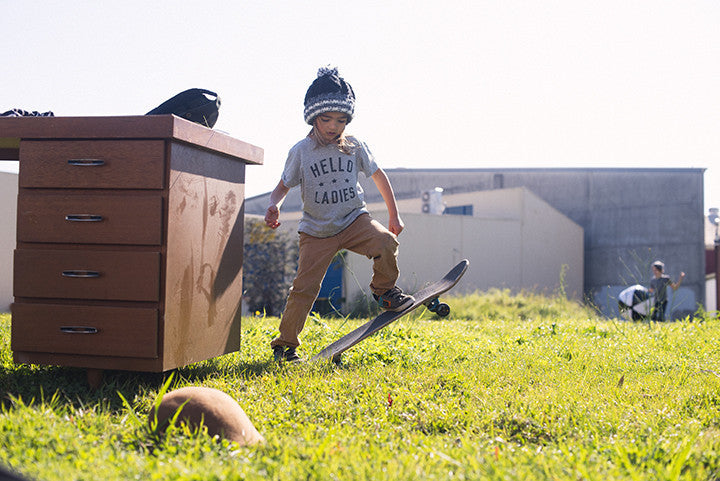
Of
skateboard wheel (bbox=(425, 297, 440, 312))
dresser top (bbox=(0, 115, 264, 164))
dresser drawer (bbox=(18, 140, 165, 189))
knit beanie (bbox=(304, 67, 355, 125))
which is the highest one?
knit beanie (bbox=(304, 67, 355, 125))

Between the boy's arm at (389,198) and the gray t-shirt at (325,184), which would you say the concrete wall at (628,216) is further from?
the gray t-shirt at (325,184)

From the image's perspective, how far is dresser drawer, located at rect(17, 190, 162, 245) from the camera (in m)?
2.87

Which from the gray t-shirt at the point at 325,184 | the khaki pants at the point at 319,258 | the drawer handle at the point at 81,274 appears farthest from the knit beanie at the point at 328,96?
the drawer handle at the point at 81,274

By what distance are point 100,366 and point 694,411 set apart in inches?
101

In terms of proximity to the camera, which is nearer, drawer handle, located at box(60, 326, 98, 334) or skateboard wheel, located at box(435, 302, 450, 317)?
drawer handle, located at box(60, 326, 98, 334)

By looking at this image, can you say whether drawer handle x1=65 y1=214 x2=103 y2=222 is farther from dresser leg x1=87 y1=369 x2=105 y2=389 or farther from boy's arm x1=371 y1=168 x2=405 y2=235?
boy's arm x1=371 y1=168 x2=405 y2=235

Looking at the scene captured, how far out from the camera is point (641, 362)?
12.7ft

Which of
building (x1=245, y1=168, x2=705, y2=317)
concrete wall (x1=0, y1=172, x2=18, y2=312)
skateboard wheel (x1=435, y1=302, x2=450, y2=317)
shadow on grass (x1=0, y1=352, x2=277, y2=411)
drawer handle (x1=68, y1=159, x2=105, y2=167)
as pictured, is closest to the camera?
shadow on grass (x1=0, y1=352, x2=277, y2=411)

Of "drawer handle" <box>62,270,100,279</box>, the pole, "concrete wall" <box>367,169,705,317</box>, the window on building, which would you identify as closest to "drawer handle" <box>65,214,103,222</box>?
"drawer handle" <box>62,270,100,279</box>

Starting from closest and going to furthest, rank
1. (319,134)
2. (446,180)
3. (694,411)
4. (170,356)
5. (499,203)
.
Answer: (694,411) < (170,356) < (319,134) < (499,203) < (446,180)

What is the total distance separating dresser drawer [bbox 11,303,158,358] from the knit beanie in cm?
152

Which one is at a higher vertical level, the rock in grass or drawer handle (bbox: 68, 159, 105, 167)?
drawer handle (bbox: 68, 159, 105, 167)

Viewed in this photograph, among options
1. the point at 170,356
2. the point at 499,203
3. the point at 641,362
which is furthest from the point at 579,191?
the point at 170,356

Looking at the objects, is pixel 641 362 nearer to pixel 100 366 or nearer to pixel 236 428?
pixel 236 428
